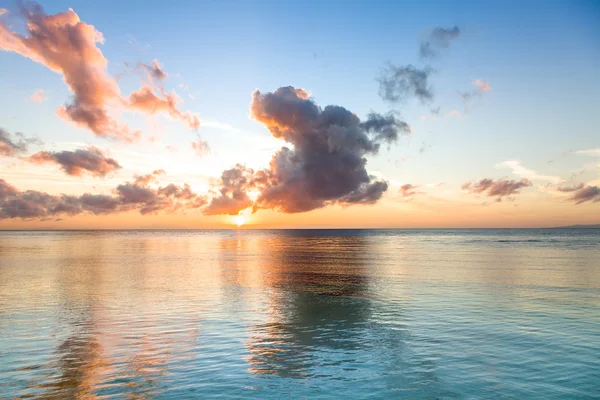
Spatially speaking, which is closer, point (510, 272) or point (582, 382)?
point (582, 382)

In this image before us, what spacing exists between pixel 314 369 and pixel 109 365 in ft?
30.6

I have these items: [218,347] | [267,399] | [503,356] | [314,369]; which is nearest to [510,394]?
[503,356]

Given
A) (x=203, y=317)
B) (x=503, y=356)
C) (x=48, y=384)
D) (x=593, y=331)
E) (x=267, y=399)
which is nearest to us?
(x=267, y=399)

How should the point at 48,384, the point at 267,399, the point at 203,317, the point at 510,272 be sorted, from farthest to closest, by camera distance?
the point at 510,272
the point at 203,317
the point at 48,384
the point at 267,399

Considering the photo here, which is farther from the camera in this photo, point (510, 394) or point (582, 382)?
point (582, 382)

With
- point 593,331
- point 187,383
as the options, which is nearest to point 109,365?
point 187,383

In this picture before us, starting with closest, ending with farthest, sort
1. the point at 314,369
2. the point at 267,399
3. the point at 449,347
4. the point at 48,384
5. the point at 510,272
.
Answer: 1. the point at 267,399
2. the point at 48,384
3. the point at 314,369
4. the point at 449,347
5. the point at 510,272

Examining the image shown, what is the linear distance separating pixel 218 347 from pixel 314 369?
6.21 meters

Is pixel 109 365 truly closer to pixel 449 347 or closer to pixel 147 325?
pixel 147 325

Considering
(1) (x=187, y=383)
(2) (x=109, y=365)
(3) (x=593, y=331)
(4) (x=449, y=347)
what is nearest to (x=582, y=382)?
(4) (x=449, y=347)

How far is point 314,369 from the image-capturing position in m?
18.9

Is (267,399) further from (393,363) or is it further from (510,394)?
(510,394)

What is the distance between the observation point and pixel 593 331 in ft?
84.2

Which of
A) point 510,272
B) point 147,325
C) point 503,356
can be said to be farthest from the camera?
point 510,272
